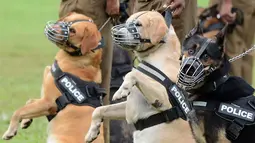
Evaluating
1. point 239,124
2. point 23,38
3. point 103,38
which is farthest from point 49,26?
point 23,38

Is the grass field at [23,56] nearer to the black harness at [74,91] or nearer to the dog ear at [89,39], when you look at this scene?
the black harness at [74,91]

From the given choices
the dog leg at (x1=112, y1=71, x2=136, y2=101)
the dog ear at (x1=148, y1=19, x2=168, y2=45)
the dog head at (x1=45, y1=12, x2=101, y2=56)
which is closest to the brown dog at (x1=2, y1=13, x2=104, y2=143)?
the dog head at (x1=45, y1=12, x2=101, y2=56)

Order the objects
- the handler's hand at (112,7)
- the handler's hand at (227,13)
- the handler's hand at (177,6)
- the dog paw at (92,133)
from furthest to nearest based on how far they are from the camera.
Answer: the handler's hand at (112,7), the handler's hand at (177,6), the handler's hand at (227,13), the dog paw at (92,133)

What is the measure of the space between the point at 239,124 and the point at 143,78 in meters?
0.89

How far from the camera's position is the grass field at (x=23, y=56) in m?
8.02

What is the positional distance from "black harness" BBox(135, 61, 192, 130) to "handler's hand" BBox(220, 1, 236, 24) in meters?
0.82

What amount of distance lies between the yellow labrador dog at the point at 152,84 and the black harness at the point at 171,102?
0.02 meters

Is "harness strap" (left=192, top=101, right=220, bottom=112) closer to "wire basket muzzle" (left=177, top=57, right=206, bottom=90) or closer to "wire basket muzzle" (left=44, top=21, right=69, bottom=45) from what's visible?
"wire basket muzzle" (left=177, top=57, right=206, bottom=90)

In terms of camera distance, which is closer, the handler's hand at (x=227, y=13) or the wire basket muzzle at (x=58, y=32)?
the handler's hand at (x=227, y=13)

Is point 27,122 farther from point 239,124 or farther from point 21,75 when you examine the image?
point 21,75

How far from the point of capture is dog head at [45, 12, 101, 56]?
5.76 metres

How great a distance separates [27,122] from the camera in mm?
5980

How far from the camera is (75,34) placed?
19.2 ft

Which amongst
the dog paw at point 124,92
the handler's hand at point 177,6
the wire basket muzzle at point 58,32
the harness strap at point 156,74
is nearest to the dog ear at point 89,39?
the wire basket muzzle at point 58,32
